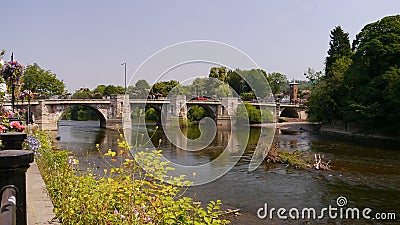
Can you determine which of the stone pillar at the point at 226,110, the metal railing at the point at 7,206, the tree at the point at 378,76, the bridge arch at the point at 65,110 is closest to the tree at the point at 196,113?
the stone pillar at the point at 226,110

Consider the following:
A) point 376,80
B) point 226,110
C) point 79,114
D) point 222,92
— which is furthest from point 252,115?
point 79,114

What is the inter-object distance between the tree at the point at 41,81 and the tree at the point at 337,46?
141 feet

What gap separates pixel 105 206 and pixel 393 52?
3185cm

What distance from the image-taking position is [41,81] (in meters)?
63.9

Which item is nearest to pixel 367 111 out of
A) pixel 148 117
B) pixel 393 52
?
pixel 393 52

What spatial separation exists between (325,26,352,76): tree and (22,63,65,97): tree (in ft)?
141

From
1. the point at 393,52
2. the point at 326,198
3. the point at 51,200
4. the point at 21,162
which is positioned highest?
the point at 393,52

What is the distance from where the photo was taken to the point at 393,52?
101 feet

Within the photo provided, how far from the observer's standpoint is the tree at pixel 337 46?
50.4m

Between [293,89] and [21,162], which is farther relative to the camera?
[293,89]

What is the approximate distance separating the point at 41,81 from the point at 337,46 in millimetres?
46619

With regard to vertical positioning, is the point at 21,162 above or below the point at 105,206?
above

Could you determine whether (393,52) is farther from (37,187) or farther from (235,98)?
(37,187)

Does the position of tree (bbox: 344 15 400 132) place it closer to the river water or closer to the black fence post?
the river water
